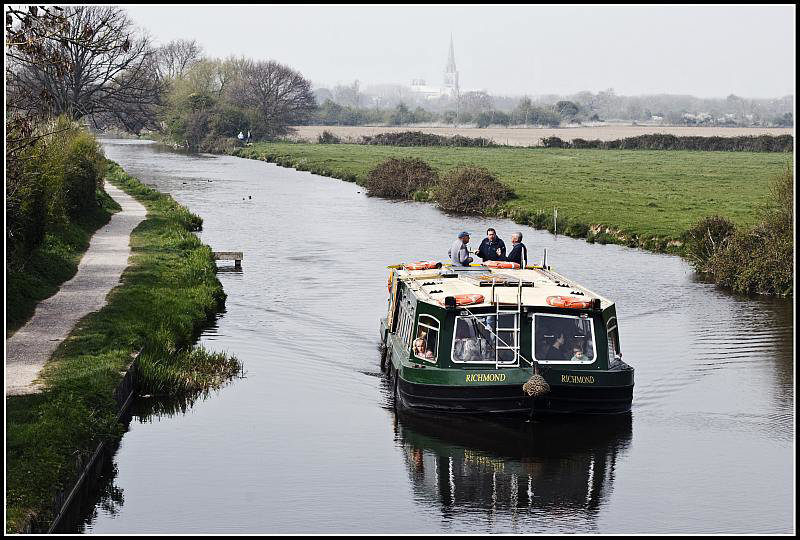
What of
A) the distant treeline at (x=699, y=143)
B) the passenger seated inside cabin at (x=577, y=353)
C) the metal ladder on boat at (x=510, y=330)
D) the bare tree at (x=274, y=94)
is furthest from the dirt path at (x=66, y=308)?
the bare tree at (x=274, y=94)

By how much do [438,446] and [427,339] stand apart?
2.30 m

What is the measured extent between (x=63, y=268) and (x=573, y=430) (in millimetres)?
15969

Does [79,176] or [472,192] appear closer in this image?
[79,176]

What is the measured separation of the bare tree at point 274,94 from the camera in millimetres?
141250

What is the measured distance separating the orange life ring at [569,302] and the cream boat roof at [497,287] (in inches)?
6.0

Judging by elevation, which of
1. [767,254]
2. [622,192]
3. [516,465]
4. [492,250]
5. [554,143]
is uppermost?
[554,143]

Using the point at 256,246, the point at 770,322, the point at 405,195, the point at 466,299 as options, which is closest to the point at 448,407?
the point at 466,299

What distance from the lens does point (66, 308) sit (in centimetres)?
2583

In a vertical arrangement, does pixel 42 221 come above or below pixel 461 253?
above

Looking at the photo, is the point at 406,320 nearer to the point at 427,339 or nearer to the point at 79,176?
the point at 427,339

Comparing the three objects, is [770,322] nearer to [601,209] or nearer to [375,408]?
[375,408]

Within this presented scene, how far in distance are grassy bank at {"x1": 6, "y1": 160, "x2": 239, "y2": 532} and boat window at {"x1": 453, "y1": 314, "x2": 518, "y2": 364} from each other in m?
5.58

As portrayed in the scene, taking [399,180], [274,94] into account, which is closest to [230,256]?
[399,180]

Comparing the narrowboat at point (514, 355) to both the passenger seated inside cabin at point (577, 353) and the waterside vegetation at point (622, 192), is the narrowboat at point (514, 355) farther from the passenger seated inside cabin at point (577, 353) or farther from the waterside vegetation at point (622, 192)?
the waterside vegetation at point (622, 192)
